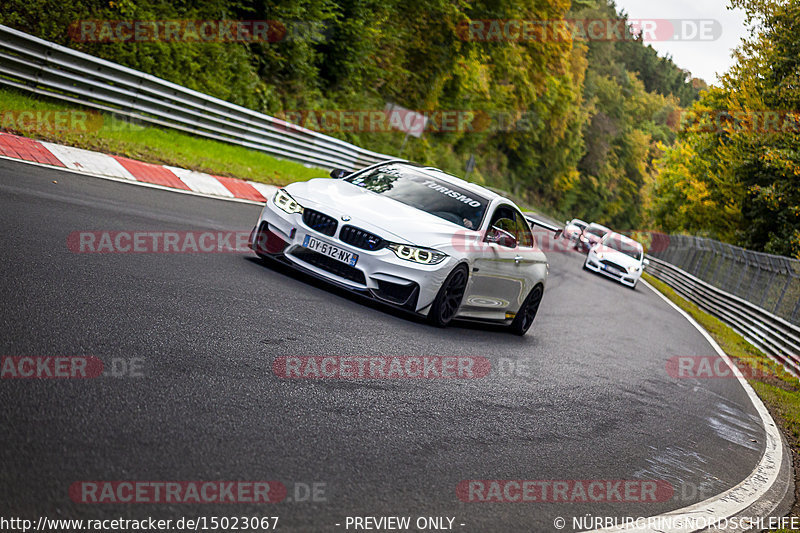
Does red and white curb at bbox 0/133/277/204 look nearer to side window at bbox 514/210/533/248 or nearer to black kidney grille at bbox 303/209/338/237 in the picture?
black kidney grille at bbox 303/209/338/237

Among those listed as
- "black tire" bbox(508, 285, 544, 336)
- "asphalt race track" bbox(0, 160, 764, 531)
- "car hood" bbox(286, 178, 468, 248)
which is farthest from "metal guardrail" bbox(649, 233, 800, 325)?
"car hood" bbox(286, 178, 468, 248)

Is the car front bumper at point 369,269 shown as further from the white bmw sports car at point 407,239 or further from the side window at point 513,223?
the side window at point 513,223

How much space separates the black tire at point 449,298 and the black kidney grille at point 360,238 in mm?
807

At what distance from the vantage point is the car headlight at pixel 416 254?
327 inches

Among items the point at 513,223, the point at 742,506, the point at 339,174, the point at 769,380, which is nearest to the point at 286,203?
the point at 339,174

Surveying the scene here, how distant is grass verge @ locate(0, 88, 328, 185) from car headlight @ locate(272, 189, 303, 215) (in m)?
5.78

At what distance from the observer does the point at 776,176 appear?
3306 centimetres

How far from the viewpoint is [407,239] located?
27.4ft

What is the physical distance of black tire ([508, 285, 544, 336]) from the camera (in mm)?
10656

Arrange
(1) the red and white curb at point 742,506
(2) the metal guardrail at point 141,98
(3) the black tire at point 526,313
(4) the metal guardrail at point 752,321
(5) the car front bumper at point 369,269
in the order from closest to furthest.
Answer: (1) the red and white curb at point 742,506 → (5) the car front bumper at point 369,269 → (3) the black tire at point 526,313 → (2) the metal guardrail at point 141,98 → (4) the metal guardrail at point 752,321

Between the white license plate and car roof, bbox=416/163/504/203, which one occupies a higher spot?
car roof, bbox=416/163/504/203

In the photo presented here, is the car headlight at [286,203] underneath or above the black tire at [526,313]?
above

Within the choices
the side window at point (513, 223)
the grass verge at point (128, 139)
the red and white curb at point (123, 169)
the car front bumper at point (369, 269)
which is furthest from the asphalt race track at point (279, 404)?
the grass verge at point (128, 139)

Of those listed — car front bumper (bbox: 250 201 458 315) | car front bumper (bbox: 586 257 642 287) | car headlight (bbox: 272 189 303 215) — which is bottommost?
car front bumper (bbox: 586 257 642 287)
